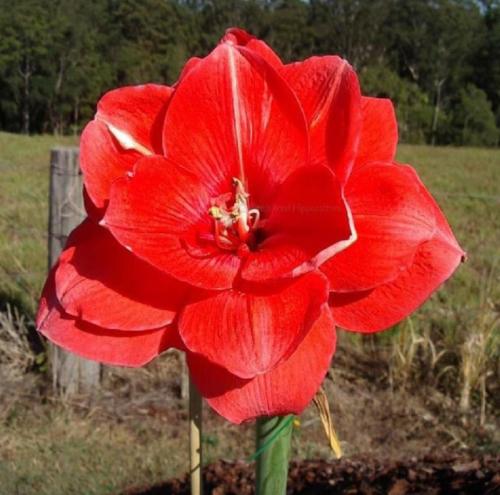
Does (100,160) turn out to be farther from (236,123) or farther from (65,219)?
(65,219)

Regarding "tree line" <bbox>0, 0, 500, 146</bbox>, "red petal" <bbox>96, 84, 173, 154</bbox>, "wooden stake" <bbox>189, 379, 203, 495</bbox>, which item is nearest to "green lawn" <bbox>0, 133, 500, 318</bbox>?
"wooden stake" <bbox>189, 379, 203, 495</bbox>

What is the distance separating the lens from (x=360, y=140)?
28.3 inches

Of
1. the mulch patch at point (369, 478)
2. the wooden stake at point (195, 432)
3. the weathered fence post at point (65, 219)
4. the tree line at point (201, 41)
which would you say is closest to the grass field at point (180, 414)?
the weathered fence post at point (65, 219)

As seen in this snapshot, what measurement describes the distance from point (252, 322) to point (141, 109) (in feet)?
0.76

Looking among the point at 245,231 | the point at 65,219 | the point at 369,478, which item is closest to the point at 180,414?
the point at 65,219

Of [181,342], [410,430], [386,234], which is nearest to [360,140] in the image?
[386,234]

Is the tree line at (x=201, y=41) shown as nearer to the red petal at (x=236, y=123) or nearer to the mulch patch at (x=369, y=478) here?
the mulch patch at (x=369, y=478)

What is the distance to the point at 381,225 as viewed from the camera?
671mm

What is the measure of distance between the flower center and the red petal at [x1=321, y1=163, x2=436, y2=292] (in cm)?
9

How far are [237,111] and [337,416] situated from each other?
2680mm

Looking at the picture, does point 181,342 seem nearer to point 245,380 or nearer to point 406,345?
point 245,380

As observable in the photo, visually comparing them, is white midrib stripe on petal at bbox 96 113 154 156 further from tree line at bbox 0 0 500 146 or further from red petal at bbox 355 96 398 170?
tree line at bbox 0 0 500 146

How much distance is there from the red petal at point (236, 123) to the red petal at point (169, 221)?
20 millimetres

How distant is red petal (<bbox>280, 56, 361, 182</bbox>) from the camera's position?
0.68 metres
